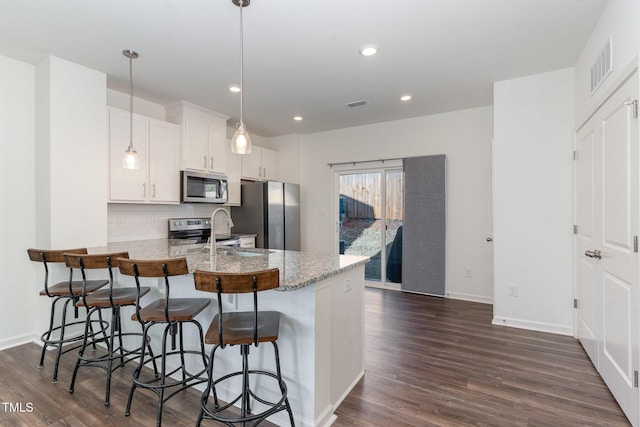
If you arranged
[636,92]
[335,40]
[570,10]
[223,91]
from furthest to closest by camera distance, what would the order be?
[223,91] → [335,40] → [570,10] → [636,92]

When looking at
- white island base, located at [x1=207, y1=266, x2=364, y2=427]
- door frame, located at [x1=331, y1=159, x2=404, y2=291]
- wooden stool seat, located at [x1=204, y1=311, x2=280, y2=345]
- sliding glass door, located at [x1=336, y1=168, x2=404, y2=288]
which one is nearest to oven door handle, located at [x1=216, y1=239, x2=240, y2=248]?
door frame, located at [x1=331, y1=159, x2=404, y2=291]

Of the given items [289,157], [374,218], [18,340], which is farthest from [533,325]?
[18,340]

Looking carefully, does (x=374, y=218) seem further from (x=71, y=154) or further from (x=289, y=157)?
(x=71, y=154)

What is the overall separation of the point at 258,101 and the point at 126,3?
197 cm

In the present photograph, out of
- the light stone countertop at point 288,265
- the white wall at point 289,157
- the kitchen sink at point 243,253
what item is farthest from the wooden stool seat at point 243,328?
the white wall at point 289,157

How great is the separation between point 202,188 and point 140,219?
845 millimetres

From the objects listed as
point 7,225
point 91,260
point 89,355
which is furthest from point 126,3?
point 89,355

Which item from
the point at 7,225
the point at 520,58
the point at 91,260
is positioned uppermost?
the point at 520,58

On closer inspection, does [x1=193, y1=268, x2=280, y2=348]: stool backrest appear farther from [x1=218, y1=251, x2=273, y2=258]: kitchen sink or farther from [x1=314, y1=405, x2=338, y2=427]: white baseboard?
[x1=218, y1=251, x2=273, y2=258]: kitchen sink

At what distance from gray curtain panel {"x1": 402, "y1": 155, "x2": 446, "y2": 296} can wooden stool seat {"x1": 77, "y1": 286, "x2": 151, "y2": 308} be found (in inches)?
144

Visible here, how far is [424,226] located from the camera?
4.72m

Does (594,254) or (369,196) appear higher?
(369,196)

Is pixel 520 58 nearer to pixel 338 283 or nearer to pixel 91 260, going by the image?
pixel 338 283

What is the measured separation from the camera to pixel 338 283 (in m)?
2.10
